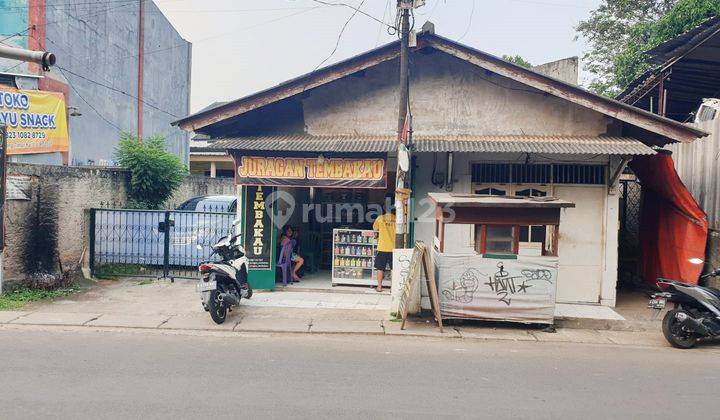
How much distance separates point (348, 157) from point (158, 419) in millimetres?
6745

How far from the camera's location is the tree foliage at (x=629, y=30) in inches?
625

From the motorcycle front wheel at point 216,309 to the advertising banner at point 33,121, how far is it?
849 centimetres

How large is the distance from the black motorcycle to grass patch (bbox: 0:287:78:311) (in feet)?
34.6

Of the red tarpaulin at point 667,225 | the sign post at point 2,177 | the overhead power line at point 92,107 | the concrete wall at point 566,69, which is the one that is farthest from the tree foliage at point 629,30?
the overhead power line at point 92,107

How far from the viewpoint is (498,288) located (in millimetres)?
9008

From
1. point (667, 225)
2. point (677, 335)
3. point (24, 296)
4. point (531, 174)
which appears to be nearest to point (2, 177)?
point (24, 296)

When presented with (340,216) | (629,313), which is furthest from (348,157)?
(629,313)

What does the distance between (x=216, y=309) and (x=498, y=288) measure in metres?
4.57

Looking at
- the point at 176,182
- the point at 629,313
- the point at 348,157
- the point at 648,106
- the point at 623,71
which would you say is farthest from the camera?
the point at 623,71

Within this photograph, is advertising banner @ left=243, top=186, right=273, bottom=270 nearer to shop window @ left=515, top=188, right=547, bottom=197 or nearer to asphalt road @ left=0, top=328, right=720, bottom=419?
asphalt road @ left=0, top=328, right=720, bottom=419

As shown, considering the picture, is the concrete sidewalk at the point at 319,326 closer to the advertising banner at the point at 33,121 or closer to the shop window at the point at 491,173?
the shop window at the point at 491,173

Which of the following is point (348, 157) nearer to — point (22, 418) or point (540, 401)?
point (540, 401)

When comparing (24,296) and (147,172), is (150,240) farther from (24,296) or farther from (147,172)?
(24,296)

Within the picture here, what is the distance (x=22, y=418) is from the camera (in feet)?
15.9
